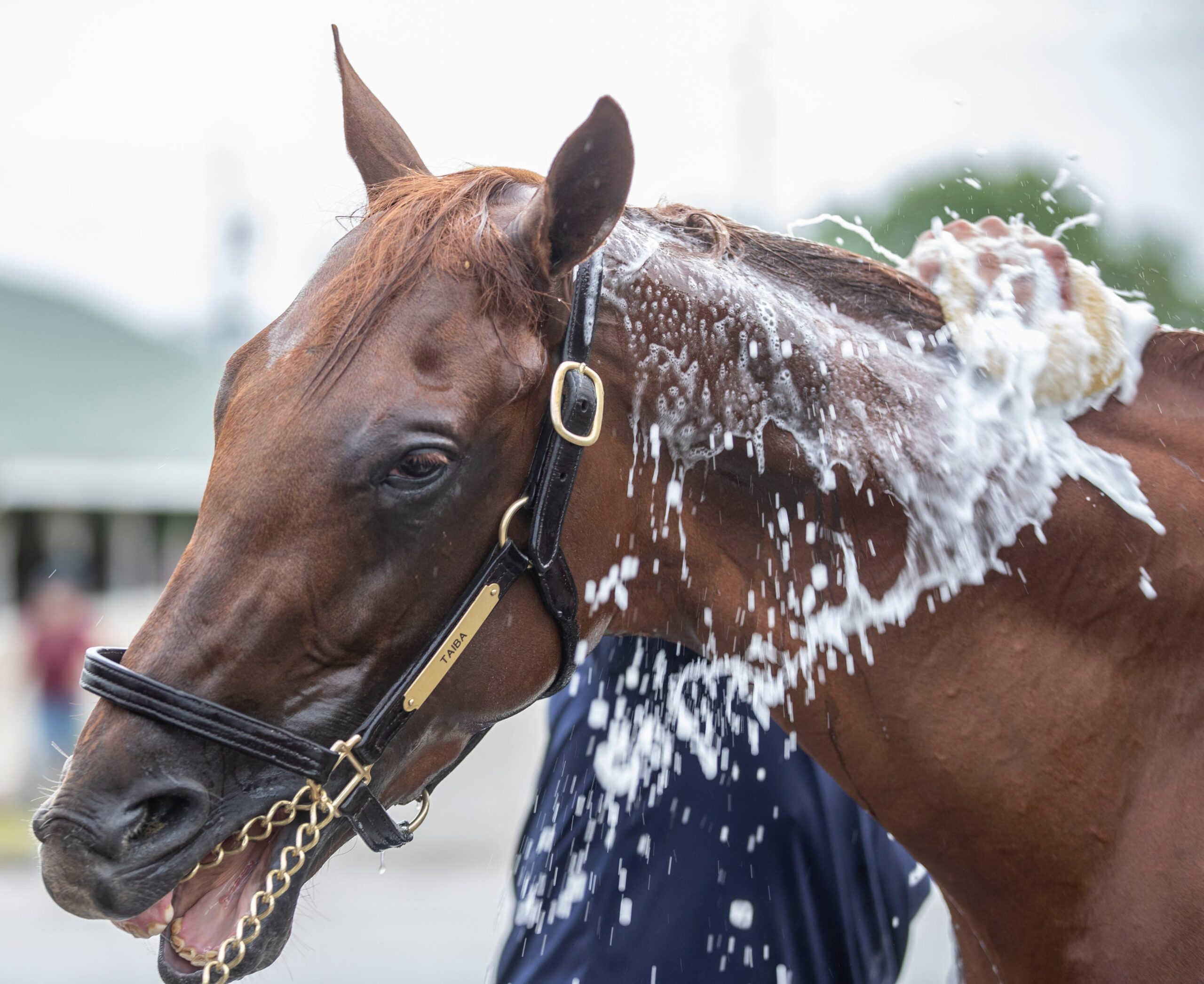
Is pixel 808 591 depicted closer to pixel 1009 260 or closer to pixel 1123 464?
pixel 1123 464

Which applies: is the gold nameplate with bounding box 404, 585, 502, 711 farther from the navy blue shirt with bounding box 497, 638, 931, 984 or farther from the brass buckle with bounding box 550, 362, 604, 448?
the navy blue shirt with bounding box 497, 638, 931, 984

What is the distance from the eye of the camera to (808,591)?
A: 1.87 metres

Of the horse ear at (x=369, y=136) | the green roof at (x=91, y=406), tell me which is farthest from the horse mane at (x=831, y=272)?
the green roof at (x=91, y=406)

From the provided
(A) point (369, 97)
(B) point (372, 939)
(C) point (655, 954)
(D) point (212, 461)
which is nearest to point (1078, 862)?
(C) point (655, 954)

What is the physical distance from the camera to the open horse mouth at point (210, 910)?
5.29 feet

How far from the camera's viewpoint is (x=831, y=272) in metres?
2.02

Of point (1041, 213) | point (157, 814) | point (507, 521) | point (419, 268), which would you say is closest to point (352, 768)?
point (157, 814)

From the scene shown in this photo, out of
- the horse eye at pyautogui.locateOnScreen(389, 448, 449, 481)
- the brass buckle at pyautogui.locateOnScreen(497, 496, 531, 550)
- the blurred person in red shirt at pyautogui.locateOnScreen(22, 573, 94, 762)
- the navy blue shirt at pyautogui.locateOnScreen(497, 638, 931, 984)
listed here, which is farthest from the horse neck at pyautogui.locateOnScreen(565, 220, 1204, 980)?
the blurred person in red shirt at pyautogui.locateOnScreen(22, 573, 94, 762)

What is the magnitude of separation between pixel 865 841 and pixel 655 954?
0.56 metres

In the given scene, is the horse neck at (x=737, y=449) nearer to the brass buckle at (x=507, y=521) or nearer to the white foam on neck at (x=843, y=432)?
the white foam on neck at (x=843, y=432)

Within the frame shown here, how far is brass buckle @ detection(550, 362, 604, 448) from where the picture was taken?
172 cm

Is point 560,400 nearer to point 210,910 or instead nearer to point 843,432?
point 843,432

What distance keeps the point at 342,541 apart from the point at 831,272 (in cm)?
105

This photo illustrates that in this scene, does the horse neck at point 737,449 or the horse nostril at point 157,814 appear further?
the horse neck at point 737,449
